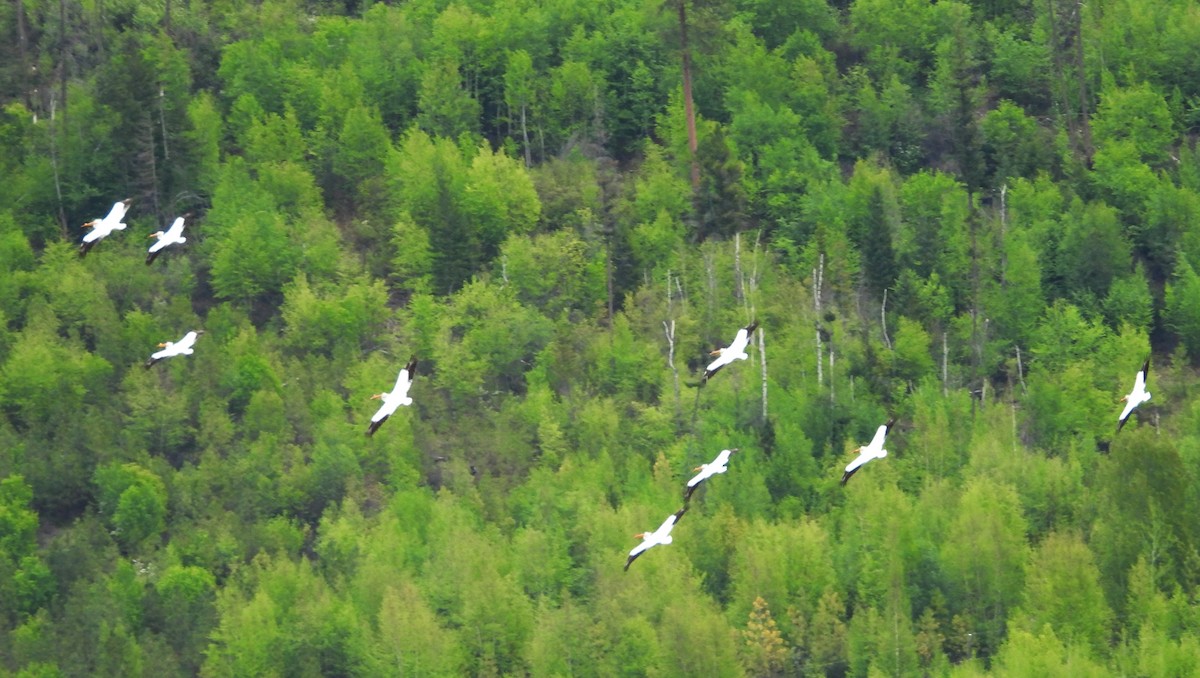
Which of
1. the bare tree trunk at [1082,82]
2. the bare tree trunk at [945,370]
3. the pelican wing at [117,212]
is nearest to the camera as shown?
the pelican wing at [117,212]

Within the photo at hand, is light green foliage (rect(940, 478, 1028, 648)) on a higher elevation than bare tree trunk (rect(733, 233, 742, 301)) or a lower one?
lower

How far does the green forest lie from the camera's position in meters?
86.4

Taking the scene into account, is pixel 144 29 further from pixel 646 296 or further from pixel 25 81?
pixel 646 296

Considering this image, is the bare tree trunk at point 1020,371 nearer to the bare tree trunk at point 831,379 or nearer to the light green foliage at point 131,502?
the bare tree trunk at point 831,379

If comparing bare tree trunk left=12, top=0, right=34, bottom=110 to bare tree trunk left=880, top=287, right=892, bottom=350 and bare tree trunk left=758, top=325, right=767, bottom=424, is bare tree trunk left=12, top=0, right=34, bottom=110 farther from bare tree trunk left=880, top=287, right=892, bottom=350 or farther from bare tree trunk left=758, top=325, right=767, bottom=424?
bare tree trunk left=880, top=287, right=892, bottom=350

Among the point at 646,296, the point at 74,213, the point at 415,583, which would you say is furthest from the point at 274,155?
the point at 415,583

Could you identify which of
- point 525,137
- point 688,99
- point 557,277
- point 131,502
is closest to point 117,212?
point 131,502

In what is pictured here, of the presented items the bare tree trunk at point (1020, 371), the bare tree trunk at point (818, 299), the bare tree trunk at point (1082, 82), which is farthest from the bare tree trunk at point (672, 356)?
the bare tree trunk at point (1082, 82)

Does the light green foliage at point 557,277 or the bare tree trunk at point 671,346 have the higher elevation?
the light green foliage at point 557,277

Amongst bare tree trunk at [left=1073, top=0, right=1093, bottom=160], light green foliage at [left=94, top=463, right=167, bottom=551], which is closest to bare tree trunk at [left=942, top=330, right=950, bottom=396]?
bare tree trunk at [left=1073, top=0, right=1093, bottom=160]

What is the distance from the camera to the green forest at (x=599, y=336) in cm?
8644

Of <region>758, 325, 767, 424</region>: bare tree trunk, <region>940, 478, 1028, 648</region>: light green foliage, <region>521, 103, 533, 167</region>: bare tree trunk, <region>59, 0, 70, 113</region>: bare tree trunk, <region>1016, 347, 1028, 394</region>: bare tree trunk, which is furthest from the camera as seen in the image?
<region>521, 103, 533, 167</region>: bare tree trunk

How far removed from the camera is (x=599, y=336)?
9888cm

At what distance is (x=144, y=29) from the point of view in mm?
112875
